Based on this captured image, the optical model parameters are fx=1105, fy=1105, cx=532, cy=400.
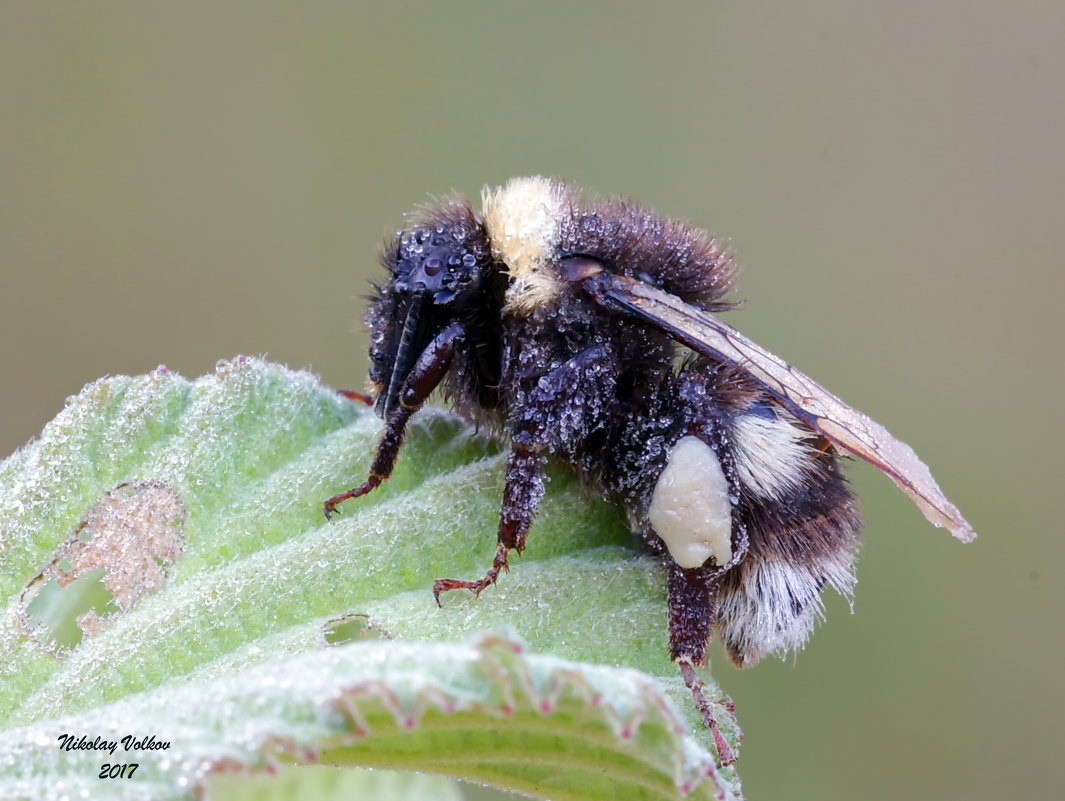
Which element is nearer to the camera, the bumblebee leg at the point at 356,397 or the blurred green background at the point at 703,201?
the bumblebee leg at the point at 356,397

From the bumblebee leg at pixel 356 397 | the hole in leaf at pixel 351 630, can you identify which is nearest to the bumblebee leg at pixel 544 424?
the hole in leaf at pixel 351 630

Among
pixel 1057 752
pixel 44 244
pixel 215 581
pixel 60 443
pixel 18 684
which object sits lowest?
pixel 18 684

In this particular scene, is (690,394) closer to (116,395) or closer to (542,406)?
(542,406)

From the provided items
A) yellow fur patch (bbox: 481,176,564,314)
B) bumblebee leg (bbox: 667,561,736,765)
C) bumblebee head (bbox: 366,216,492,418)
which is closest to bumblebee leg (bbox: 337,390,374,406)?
bumblebee head (bbox: 366,216,492,418)

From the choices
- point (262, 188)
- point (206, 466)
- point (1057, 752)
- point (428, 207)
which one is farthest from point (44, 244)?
point (1057, 752)

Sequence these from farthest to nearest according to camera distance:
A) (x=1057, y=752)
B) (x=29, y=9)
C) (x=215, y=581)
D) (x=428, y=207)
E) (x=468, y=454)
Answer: (x=29, y=9) → (x=1057, y=752) → (x=428, y=207) → (x=468, y=454) → (x=215, y=581)

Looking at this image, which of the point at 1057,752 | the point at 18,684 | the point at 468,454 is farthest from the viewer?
the point at 1057,752

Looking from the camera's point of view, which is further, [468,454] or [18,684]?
[468,454]

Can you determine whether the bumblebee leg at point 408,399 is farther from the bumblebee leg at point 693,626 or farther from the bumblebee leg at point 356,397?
the bumblebee leg at point 693,626
